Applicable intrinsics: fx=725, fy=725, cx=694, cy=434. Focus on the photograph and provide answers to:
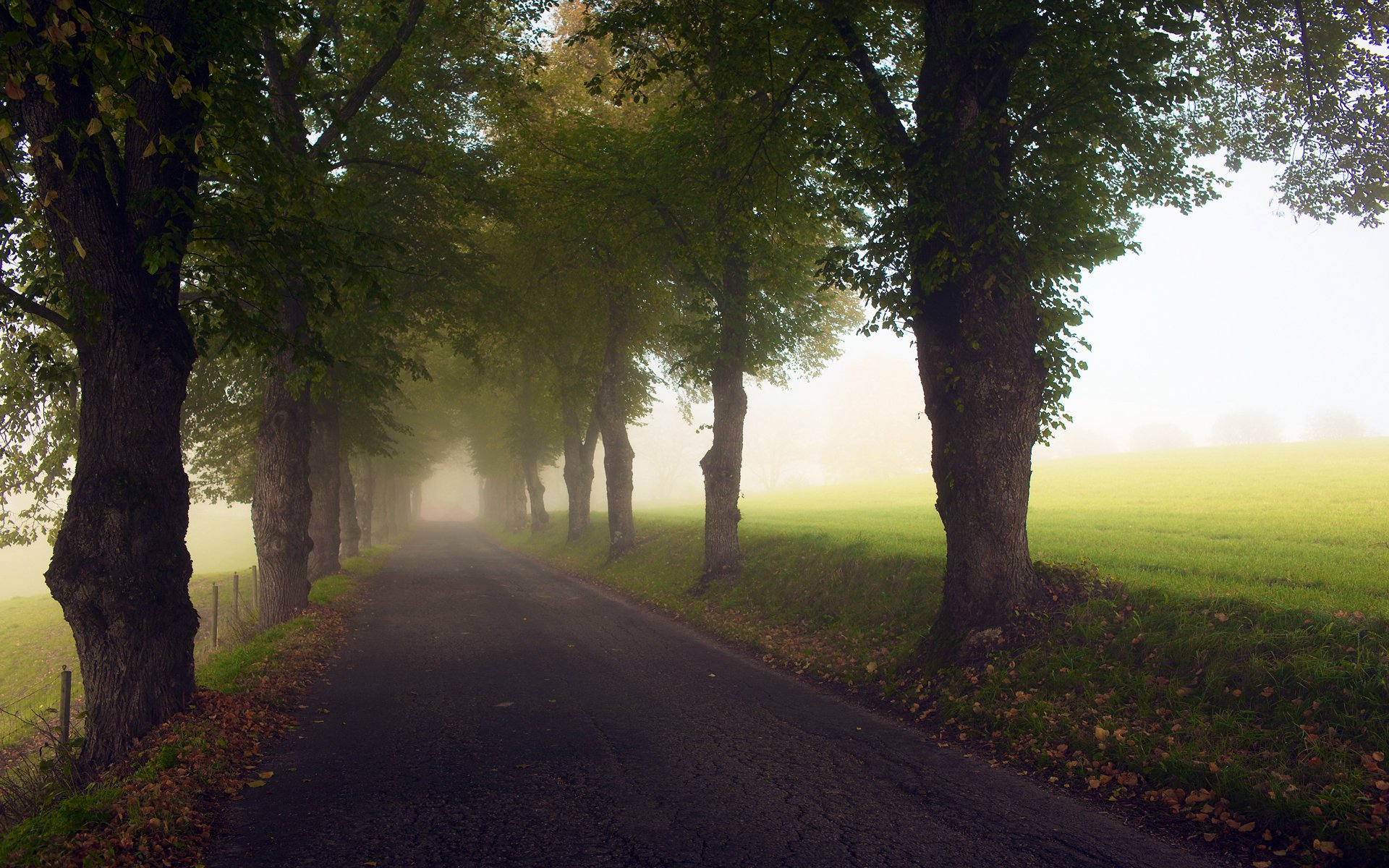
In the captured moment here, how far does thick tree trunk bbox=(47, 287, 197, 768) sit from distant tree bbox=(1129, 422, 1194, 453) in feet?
426

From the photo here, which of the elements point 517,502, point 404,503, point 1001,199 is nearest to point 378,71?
point 1001,199

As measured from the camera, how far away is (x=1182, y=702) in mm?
6551

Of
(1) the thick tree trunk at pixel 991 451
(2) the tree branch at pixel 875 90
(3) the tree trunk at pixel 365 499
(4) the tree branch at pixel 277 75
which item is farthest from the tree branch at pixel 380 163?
(3) the tree trunk at pixel 365 499

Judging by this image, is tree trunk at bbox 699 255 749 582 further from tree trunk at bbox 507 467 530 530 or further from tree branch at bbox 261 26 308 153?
tree trunk at bbox 507 467 530 530

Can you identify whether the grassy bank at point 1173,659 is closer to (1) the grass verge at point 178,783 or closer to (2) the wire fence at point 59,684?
(1) the grass verge at point 178,783

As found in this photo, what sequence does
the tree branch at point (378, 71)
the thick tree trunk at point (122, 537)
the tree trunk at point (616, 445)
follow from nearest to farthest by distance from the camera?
1. the thick tree trunk at point (122, 537)
2. the tree branch at point (378, 71)
3. the tree trunk at point (616, 445)

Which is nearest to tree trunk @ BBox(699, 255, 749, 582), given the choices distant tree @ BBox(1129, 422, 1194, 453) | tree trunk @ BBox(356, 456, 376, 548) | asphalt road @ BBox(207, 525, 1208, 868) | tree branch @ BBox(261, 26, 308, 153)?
asphalt road @ BBox(207, 525, 1208, 868)

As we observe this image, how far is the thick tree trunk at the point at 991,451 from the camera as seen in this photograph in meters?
8.72

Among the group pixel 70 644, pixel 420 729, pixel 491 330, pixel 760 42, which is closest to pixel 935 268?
pixel 760 42

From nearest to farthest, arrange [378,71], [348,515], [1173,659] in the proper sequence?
1. [1173,659]
2. [378,71]
3. [348,515]

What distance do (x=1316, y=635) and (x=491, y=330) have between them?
18952 millimetres

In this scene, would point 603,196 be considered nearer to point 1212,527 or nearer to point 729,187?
point 729,187

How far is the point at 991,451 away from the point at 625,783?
5674 millimetres

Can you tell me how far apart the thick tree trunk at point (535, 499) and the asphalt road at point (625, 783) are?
90.4 feet
